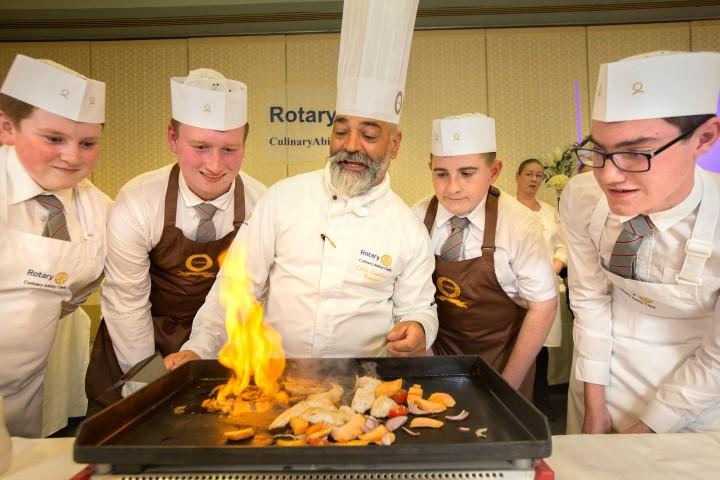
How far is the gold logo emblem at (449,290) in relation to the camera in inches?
96.0

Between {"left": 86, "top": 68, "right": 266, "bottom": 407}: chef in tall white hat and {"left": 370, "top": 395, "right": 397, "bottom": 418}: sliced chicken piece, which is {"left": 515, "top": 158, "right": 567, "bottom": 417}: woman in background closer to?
{"left": 86, "top": 68, "right": 266, "bottom": 407}: chef in tall white hat

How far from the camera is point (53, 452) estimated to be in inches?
52.4

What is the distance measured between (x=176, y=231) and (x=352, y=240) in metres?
0.80

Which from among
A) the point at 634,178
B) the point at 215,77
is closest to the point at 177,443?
the point at 634,178

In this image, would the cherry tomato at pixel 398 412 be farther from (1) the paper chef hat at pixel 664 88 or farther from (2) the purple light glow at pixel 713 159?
(2) the purple light glow at pixel 713 159

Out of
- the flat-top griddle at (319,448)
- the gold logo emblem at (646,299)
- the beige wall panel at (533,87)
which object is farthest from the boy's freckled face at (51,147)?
the beige wall panel at (533,87)

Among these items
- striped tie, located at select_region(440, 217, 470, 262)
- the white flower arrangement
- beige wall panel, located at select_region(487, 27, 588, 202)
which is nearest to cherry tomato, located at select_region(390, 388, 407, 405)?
striped tie, located at select_region(440, 217, 470, 262)

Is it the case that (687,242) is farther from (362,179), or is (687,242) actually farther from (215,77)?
(215,77)

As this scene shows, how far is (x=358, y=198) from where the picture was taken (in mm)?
2162

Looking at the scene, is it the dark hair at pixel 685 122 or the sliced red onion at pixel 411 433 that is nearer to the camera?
the sliced red onion at pixel 411 433

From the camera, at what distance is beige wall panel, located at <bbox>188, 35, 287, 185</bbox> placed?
580 centimetres

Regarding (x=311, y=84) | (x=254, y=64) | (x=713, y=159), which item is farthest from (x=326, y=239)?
(x=254, y=64)

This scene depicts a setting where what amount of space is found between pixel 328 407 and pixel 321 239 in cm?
89

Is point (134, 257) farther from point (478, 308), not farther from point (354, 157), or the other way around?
point (478, 308)
